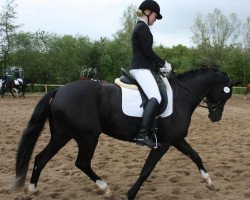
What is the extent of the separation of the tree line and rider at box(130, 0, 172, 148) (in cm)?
3022

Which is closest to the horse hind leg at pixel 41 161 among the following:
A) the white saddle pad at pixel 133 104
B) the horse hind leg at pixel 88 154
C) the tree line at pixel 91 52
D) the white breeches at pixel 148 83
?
the horse hind leg at pixel 88 154

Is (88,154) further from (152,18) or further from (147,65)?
(152,18)

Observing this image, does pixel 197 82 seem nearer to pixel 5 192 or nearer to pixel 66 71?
pixel 5 192

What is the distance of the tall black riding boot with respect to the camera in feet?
17.6

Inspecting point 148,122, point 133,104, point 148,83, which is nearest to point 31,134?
point 133,104

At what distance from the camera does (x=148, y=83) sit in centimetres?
551

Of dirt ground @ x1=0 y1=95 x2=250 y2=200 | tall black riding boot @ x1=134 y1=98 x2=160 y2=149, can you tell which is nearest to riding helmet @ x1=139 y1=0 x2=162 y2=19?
tall black riding boot @ x1=134 y1=98 x2=160 y2=149

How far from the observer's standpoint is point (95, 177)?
5586 mm

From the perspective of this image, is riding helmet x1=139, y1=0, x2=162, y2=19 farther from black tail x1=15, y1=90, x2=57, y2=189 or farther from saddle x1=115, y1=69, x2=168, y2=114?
black tail x1=15, y1=90, x2=57, y2=189

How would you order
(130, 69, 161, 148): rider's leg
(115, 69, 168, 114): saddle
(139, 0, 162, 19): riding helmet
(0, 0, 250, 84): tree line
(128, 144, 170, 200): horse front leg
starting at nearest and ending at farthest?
1. (128, 144, 170, 200): horse front leg
2. (130, 69, 161, 148): rider's leg
3. (115, 69, 168, 114): saddle
4. (139, 0, 162, 19): riding helmet
5. (0, 0, 250, 84): tree line

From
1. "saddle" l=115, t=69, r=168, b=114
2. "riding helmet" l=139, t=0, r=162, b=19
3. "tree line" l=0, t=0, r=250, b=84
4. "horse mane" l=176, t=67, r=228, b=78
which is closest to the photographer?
"saddle" l=115, t=69, r=168, b=114

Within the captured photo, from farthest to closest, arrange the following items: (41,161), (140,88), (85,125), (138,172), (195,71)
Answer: (138,172) < (195,71) < (140,88) < (41,161) < (85,125)

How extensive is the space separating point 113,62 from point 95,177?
119 ft

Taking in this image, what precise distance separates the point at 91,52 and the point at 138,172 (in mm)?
34969
